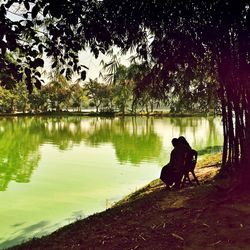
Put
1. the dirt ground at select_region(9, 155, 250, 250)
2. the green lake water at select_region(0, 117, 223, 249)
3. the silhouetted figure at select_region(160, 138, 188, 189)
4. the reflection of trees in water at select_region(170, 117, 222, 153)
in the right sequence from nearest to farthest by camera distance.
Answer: the dirt ground at select_region(9, 155, 250, 250)
the silhouetted figure at select_region(160, 138, 188, 189)
the green lake water at select_region(0, 117, 223, 249)
the reflection of trees in water at select_region(170, 117, 222, 153)

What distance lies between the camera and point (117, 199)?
998 cm

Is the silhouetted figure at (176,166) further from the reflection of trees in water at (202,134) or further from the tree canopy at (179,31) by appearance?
the reflection of trees in water at (202,134)

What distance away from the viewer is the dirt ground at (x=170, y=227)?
15.7 feet

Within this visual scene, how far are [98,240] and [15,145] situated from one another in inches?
729

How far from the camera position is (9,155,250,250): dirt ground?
479 cm

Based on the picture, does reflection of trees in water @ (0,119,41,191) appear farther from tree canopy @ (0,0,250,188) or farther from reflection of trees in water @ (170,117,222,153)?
reflection of trees in water @ (170,117,222,153)

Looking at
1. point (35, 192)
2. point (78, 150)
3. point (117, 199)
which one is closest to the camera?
point (117, 199)

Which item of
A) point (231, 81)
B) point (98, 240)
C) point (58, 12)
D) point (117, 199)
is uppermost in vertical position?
point (58, 12)

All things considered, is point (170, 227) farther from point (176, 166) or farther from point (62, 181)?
point (62, 181)

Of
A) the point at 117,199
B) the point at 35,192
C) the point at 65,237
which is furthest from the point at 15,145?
the point at 65,237

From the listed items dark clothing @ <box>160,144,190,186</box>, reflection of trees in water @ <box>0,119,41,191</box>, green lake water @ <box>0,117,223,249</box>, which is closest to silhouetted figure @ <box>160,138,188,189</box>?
dark clothing @ <box>160,144,190,186</box>

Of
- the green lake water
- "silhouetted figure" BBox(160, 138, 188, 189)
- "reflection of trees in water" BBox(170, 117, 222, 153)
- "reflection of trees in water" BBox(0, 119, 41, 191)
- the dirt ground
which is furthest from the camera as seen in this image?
"reflection of trees in water" BBox(170, 117, 222, 153)

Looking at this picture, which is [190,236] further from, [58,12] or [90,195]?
[90,195]

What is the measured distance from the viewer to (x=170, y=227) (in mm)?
5289
